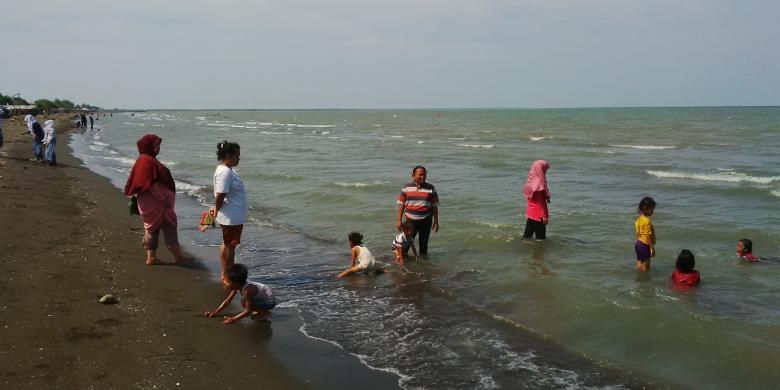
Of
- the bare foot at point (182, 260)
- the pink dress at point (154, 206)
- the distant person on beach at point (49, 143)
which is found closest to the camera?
the pink dress at point (154, 206)

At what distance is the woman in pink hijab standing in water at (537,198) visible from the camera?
365 inches

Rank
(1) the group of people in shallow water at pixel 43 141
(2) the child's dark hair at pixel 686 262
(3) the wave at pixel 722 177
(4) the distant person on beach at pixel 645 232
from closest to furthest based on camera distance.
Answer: (2) the child's dark hair at pixel 686 262 → (4) the distant person on beach at pixel 645 232 → (1) the group of people in shallow water at pixel 43 141 → (3) the wave at pixel 722 177

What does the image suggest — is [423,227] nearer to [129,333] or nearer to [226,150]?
[226,150]

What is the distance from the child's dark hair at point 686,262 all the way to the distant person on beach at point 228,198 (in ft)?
16.8

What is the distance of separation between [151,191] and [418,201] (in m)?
3.38

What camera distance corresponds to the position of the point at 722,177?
19000 mm

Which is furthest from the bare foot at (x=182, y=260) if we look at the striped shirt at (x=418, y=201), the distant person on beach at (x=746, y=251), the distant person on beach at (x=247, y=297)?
the distant person on beach at (x=746, y=251)

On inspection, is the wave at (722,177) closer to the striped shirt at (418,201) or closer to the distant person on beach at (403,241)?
the striped shirt at (418,201)

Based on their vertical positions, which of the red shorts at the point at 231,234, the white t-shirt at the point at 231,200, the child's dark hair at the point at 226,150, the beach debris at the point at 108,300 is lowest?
the beach debris at the point at 108,300

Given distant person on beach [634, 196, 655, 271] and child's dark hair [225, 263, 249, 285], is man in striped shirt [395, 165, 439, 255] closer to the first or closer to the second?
distant person on beach [634, 196, 655, 271]

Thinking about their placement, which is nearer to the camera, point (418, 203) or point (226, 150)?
point (226, 150)

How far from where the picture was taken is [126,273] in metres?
6.73

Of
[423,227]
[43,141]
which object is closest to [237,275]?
[423,227]

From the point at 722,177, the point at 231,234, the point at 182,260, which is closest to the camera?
the point at 231,234
